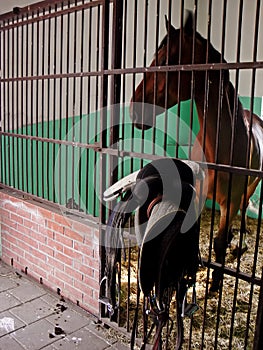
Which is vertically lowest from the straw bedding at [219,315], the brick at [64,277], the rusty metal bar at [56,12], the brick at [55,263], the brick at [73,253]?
the straw bedding at [219,315]

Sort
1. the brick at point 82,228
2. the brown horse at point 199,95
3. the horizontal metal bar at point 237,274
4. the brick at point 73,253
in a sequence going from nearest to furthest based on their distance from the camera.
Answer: the horizontal metal bar at point 237,274, the brown horse at point 199,95, the brick at point 82,228, the brick at point 73,253

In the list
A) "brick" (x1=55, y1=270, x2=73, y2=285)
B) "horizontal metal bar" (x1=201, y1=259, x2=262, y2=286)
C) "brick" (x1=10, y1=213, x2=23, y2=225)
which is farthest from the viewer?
"brick" (x1=10, y1=213, x2=23, y2=225)

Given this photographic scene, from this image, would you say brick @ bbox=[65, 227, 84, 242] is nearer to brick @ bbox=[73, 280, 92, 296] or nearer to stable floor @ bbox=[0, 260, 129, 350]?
brick @ bbox=[73, 280, 92, 296]

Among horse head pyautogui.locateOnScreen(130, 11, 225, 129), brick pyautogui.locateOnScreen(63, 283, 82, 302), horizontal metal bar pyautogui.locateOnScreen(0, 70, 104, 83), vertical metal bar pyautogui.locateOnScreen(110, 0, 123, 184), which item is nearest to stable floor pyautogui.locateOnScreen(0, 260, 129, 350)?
brick pyautogui.locateOnScreen(63, 283, 82, 302)

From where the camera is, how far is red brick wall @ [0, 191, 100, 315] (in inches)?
99.4

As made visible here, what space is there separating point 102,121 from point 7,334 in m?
1.51

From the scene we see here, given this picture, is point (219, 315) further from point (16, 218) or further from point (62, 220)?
point (16, 218)

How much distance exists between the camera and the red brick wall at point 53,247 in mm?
2525

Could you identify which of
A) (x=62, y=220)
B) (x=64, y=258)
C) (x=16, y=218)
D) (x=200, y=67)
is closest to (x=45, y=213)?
(x=62, y=220)

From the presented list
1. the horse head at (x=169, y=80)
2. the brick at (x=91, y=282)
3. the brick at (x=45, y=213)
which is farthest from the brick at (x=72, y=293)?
the horse head at (x=169, y=80)

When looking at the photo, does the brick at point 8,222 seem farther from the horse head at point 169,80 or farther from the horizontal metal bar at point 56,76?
the horse head at point 169,80

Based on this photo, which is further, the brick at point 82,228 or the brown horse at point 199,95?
the brick at point 82,228

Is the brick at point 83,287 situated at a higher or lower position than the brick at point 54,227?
lower

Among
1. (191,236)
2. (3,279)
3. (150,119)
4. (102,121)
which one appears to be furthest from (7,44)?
(191,236)
